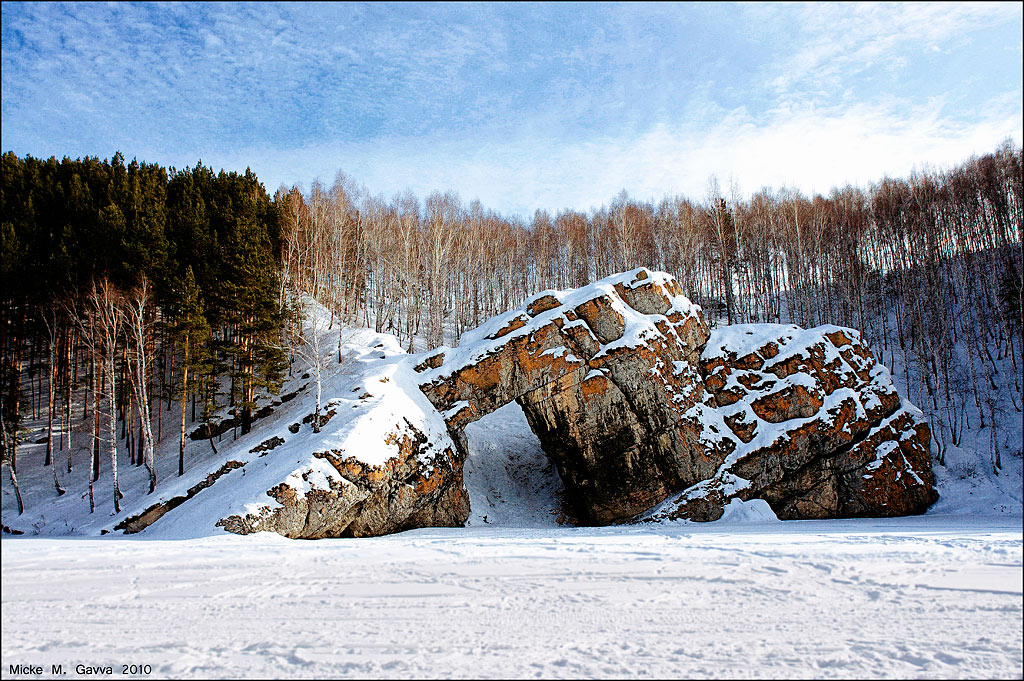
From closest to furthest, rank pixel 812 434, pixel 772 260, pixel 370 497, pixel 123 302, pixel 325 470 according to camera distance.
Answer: pixel 325 470 → pixel 370 497 → pixel 812 434 → pixel 123 302 → pixel 772 260

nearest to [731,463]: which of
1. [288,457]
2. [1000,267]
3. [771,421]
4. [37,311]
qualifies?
[771,421]

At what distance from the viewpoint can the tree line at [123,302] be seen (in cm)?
2334

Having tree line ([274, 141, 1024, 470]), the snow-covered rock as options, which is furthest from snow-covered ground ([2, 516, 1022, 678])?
tree line ([274, 141, 1024, 470])

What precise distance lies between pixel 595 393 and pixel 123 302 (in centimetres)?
2186

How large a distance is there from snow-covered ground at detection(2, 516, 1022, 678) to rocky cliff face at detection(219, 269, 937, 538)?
1042 cm

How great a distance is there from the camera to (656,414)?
19719 millimetres

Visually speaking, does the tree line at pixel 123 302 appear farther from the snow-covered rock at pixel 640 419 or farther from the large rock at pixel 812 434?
the large rock at pixel 812 434

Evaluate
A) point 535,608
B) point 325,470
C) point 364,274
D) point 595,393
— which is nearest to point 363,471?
Result: point 325,470

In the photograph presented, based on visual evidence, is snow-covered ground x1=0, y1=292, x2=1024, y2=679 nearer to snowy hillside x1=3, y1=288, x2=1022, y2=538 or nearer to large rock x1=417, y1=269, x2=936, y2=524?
snowy hillside x1=3, y1=288, x2=1022, y2=538

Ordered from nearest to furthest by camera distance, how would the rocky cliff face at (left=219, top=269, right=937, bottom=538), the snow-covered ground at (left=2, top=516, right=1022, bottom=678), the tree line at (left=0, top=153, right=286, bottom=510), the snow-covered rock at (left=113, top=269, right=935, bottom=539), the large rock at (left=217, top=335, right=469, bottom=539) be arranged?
the snow-covered ground at (left=2, top=516, right=1022, bottom=678)
the large rock at (left=217, top=335, right=469, bottom=539)
the snow-covered rock at (left=113, top=269, right=935, bottom=539)
the rocky cliff face at (left=219, top=269, right=937, bottom=538)
the tree line at (left=0, top=153, right=286, bottom=510)

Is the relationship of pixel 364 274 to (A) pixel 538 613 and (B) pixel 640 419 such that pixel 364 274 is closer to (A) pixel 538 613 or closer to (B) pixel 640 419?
(B) pixel 640 419

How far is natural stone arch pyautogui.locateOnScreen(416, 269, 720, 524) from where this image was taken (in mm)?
19500

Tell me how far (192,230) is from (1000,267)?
1998 inches

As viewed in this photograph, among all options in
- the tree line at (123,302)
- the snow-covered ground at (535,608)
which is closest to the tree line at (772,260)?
the tree line at (123,302)
